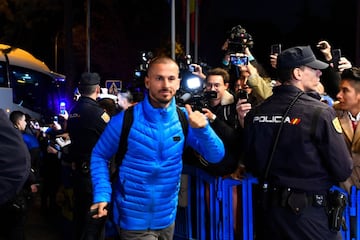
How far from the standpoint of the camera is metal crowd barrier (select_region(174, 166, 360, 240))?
4.35 metres

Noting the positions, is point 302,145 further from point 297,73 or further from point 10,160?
point 10,160

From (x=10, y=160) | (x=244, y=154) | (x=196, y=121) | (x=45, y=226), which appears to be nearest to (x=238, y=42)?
(x=244, y=154)

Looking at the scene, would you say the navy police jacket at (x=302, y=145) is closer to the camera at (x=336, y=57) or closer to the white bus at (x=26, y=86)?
the camera at (x=336, y=57)

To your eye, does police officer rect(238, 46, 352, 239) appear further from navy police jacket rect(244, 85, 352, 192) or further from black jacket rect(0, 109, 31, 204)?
black jacket rect(0, 109, 31, 204)

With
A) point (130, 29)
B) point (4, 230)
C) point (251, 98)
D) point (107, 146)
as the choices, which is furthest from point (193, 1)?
point (130, 29)

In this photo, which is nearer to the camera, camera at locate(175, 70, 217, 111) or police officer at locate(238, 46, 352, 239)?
police officer at locate(238, 46, 352, 239)

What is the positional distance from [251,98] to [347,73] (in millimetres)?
1392

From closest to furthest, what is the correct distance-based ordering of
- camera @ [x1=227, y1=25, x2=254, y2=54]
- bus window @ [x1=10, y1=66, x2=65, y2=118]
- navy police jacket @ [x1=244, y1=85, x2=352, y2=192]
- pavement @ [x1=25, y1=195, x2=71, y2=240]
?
navy police jacket @ [x1=244, y1=85, x2=352, y2=192], camera @ [x1=227, y1=25, x2=254, y2=54], pavement @ [x1=25, y1=195, x2=71, y2=240], bus window @ [x1=10, y1=66, x2=65, y2=118]

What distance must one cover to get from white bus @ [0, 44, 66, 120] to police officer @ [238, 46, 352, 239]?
58.3 feet

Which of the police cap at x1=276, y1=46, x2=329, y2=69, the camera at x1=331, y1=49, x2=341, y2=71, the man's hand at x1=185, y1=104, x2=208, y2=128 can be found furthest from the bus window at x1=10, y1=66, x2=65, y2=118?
the police cap at x1=276, y1=46, x2=329, y2=69

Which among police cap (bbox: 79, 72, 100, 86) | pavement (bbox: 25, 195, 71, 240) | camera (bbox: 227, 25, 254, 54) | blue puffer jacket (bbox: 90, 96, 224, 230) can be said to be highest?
camera (bbox: 227, 25, 254, 54)

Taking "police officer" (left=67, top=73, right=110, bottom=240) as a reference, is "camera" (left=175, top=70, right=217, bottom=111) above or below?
above

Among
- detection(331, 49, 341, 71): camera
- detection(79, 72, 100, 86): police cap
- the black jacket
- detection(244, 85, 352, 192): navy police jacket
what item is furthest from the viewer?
detection(79, 72, 100, 86): police cap

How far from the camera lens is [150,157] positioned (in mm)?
3988
